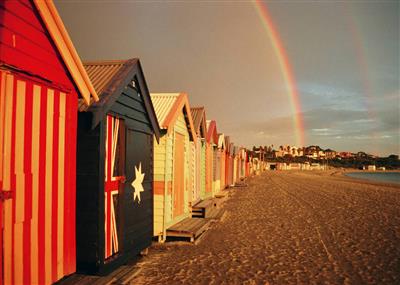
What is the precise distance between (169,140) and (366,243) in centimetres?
601

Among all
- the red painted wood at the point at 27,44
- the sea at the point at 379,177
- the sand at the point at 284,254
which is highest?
the red painted wood at the point at 27,44

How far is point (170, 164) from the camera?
381 inches

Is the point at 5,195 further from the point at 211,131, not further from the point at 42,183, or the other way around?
the point at 211,131

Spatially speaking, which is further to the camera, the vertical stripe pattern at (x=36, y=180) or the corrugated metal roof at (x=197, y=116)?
the corrugated metal roof at (x=197, y=116)

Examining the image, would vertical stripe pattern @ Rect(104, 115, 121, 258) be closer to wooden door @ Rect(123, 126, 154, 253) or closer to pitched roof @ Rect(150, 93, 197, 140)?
wooden door @ Rect(123, 126, 154, 253)

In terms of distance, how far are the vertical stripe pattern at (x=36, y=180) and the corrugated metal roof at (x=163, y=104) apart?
4.61 metres

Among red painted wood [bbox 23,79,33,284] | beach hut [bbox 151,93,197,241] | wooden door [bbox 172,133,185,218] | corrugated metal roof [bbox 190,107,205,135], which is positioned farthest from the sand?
corrugated metal roof [bbox 190,107,205,135]

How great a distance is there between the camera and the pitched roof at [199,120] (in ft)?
47.9

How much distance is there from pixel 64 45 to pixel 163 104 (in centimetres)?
576

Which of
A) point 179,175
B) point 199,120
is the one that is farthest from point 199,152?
point 179,175

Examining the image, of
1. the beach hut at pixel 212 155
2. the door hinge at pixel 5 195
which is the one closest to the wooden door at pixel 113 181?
the door hinge at pixel 5 195

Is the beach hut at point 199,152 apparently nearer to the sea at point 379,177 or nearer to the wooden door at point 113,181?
the wooden door at point 113,181

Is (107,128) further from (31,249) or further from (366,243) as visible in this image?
(366,243)

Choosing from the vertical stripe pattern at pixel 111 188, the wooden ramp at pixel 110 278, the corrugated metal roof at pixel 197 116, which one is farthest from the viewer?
the corrugated metal roof at pixel 197 116
